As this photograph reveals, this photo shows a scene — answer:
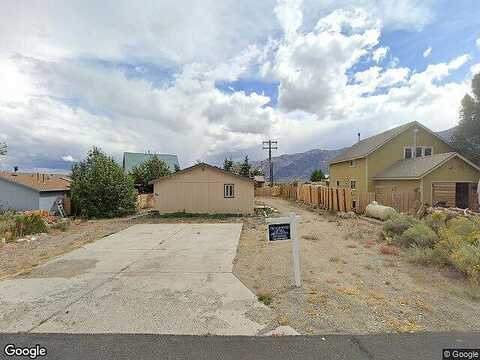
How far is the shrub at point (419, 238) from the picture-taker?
27.6ft

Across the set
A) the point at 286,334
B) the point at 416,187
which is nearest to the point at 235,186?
the point at 416,187

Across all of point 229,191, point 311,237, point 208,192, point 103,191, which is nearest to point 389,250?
point 311,237

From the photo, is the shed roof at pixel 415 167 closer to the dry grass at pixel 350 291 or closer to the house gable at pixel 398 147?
the house gable at pixel 398 147

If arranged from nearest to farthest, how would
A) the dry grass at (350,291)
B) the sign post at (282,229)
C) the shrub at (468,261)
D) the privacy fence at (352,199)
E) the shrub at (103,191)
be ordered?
the dry grass at (350,291) → the sign post at (282,229) → the shrub at (468,261) → the privacy fence at (352,199) → the shrub at (103,191)

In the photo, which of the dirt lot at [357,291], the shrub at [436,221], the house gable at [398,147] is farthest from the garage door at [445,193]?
the dirt lot at [357,291]

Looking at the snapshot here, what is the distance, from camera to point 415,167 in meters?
20.8

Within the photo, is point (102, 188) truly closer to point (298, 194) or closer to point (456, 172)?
point (298, 194)

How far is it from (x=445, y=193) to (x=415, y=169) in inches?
96.2

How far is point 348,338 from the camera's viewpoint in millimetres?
3818

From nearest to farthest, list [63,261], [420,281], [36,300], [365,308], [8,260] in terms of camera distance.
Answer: [365,308], [36,300], [420,281], [63,261], [8,260]

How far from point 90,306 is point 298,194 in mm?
29947

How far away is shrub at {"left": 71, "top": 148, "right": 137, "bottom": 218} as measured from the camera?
20.7 meters

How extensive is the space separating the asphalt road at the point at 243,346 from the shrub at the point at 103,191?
18008 mm

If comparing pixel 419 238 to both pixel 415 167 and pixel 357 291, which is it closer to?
pixel 357 291
